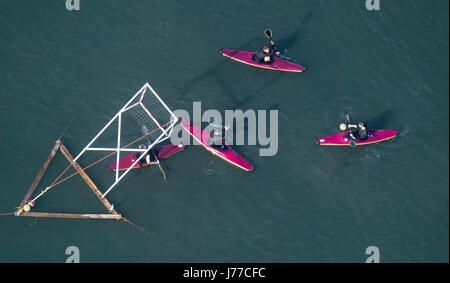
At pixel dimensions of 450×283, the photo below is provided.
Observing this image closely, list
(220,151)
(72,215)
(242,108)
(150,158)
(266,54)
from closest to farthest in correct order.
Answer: (72,215) < (150,158) < (220,151) < (242,108) < (266,54)

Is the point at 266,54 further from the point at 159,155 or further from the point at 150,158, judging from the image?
the point at 150,158

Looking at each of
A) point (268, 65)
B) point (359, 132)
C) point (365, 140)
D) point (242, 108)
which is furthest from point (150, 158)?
point (365, 140)

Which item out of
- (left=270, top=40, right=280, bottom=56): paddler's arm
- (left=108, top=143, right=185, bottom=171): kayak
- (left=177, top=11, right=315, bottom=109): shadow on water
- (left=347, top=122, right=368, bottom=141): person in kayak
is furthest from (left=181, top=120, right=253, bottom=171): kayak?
(left=270, top=40, right=280, bottom=56): paddler's arm

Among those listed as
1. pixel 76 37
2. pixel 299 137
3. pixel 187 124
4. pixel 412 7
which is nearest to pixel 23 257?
pixel 187 124

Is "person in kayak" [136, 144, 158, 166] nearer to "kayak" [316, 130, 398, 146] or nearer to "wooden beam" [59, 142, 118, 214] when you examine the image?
"wooden beam" [59, 142, 118, 214]

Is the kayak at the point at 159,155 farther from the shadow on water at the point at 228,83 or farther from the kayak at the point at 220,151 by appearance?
the shadow on water at the point at 228,83

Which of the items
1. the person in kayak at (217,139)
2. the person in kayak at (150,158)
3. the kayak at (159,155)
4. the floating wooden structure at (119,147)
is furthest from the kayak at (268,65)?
the person in kayak at (150,158)
